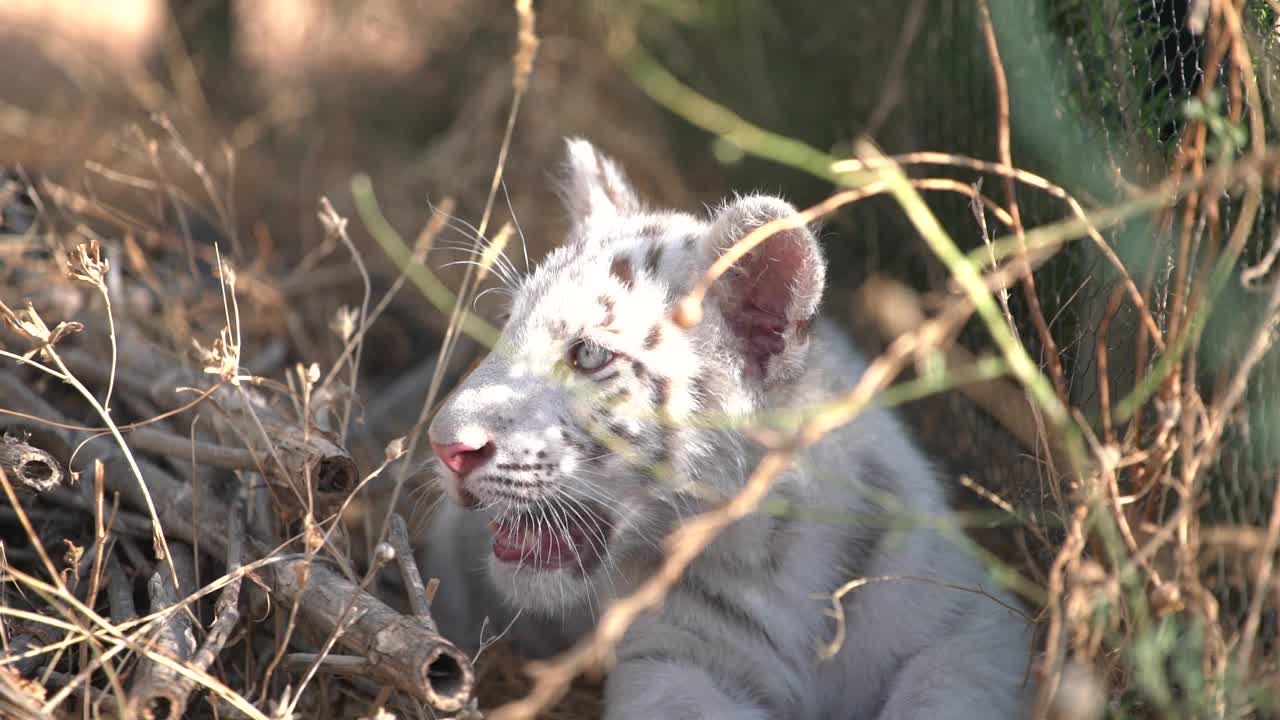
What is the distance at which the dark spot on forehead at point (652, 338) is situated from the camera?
2.35 m

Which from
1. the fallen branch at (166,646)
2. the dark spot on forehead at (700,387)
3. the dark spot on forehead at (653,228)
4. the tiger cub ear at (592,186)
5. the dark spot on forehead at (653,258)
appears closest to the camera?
the fallen branch at (166,646)

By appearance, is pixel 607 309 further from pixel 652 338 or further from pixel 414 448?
pixel 414 448

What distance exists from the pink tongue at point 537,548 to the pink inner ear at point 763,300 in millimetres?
541

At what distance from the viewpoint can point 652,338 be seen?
236 centimetres

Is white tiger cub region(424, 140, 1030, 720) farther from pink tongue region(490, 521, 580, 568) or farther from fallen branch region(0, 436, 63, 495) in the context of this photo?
fallen branch region(0, 436, 63, 495)

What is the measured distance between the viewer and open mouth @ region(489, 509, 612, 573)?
94.7 inches

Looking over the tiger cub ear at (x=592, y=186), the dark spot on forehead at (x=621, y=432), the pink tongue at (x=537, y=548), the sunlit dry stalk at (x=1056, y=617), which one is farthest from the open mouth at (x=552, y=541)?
the sunlit dry stalk at (x=1056, y=617)

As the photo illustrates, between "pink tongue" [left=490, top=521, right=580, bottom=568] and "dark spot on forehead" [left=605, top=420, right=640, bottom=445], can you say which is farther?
"pink tongue" [left=490, top=521, right=580, bottom=568]

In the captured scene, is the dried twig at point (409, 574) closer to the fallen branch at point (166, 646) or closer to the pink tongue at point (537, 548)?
the pink tongue at point (537, 548)

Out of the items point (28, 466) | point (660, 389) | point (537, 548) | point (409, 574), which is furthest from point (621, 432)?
point (28, 466)

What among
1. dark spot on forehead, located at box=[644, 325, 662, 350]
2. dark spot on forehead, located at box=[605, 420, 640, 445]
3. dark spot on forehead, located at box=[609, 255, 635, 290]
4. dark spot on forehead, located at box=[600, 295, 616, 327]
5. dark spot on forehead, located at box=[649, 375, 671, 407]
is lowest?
dark spot on forehead, located at box=[605, 420, 640, 445]

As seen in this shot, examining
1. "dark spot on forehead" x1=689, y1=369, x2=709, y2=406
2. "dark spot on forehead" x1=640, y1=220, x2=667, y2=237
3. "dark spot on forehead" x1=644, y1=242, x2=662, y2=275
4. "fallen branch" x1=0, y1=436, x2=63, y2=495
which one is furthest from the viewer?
"dark spot on forehead" x1=640, y1=220, x2=667, y2=237

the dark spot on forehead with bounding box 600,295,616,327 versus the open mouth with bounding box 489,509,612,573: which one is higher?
the dark spot on forehead with bounding box 600,295,616,327

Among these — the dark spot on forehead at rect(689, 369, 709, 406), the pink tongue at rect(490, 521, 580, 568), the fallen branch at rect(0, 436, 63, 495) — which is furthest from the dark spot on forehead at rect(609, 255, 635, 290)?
the fallen branch at rect(0, 436, 63, 495)
